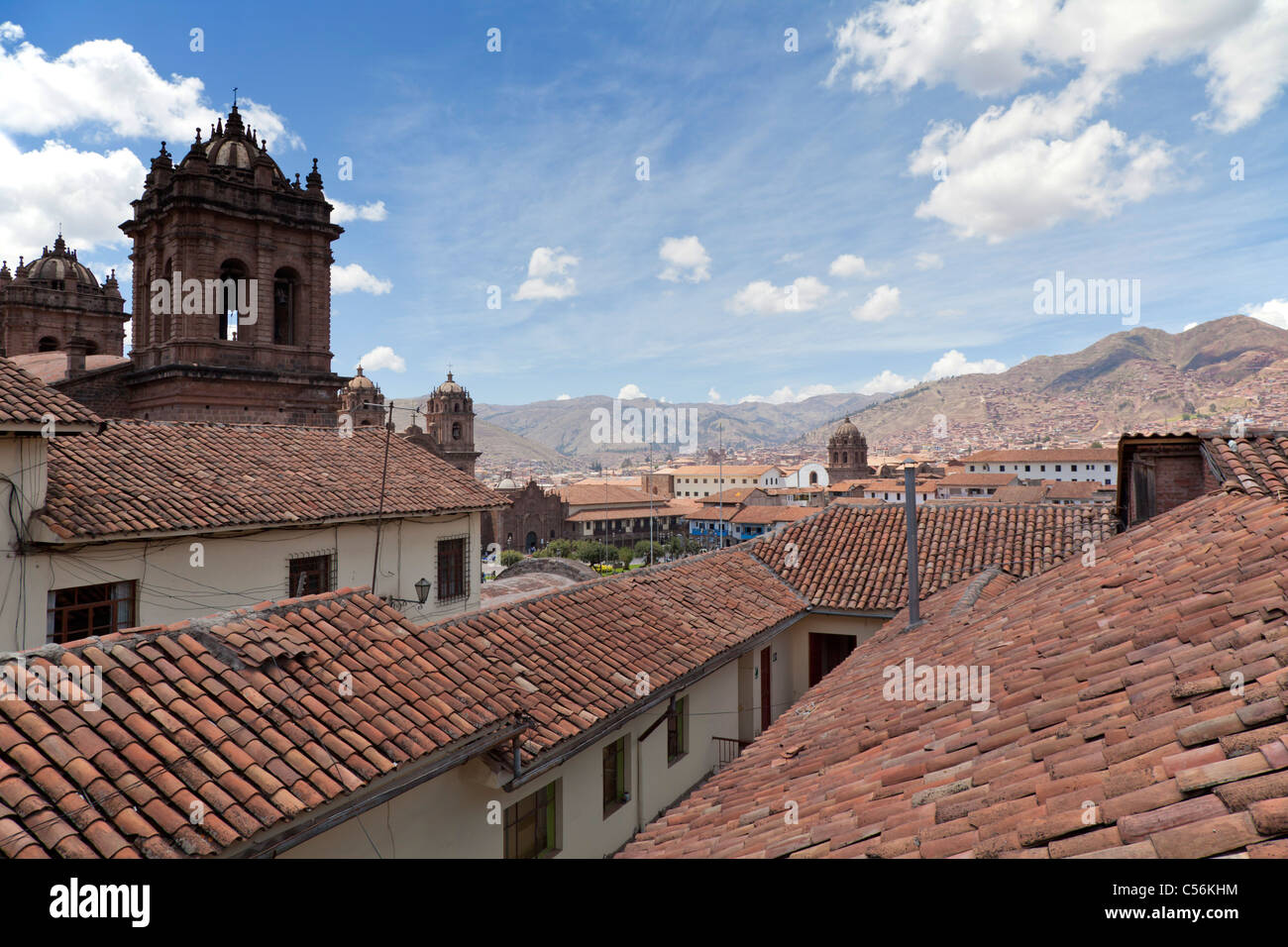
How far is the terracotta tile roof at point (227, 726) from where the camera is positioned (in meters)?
3.91

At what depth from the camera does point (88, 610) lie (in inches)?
407

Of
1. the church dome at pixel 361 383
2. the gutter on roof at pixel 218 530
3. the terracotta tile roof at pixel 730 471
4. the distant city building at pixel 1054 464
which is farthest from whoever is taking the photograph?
the terracotta tile roof at pixel 730 471

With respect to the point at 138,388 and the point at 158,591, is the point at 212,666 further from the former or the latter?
the point at 138,388

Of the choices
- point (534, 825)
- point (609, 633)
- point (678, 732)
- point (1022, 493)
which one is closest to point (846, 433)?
point (1022, 493)

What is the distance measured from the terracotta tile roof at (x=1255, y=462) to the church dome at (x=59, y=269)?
46.3 meters

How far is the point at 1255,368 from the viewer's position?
483 feet

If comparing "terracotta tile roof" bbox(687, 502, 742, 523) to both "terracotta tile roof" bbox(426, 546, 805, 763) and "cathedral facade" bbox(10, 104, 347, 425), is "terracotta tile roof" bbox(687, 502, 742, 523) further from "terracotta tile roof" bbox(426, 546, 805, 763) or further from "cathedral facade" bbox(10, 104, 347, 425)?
"terracotta tile roof" bbox(426, 546, 805, 763)

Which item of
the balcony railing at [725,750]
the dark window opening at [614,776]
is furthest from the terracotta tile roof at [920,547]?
the dark window opening at [614,776]

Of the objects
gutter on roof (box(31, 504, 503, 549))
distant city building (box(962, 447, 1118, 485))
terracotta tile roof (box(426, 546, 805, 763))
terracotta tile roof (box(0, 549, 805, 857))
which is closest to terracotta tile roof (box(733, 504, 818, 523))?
distant city building (box(962, 447, 1118, 485))

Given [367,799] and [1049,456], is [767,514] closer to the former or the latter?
[1049,456]

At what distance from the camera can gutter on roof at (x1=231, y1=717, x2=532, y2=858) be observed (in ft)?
14.1

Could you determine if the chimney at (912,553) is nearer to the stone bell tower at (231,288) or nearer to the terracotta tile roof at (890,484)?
the stone bell tower at (231,288)

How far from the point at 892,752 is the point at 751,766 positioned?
6.15 feet

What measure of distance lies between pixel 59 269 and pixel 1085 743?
4703cm
